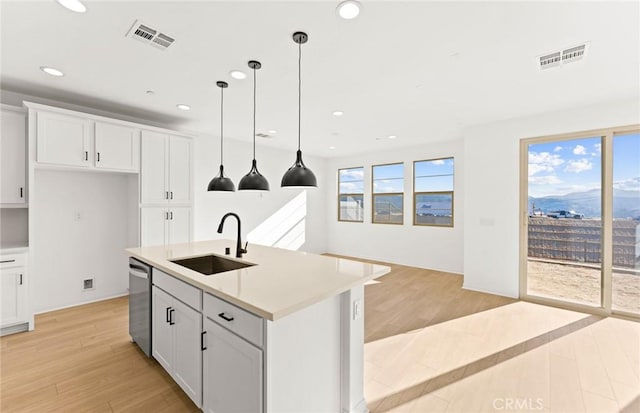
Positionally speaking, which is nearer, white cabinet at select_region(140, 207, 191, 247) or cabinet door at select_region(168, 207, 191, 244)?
white cabinet at select_region(140, 207, 191, 247)

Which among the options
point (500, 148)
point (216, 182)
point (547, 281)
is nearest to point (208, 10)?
point (216, 182)

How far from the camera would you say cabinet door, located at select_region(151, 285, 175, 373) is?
2.21m

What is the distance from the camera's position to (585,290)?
382 cm

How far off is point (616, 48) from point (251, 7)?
2.93 m

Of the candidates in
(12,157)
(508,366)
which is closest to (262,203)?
(12,157)

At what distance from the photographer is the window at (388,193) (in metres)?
6.61

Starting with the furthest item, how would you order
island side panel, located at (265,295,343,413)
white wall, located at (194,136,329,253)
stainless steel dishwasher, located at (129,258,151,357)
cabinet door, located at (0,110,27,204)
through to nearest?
white wall, located at (194,136,329,253)
cabinet door, located at (0,110,27,204)
stainless steel dishwasher, located at (129,258,151,357)
island side panel, located at (265,295,343,413)

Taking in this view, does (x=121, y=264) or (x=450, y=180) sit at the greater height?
(x=450, y=180)

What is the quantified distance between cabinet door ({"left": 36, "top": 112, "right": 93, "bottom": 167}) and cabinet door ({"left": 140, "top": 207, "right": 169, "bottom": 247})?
3.02ft

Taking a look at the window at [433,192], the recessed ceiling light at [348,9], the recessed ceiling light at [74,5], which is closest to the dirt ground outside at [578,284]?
the window at [433,192]

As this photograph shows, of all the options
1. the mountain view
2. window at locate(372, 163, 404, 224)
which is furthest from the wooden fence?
window at locate(372, 163, 404, 224)

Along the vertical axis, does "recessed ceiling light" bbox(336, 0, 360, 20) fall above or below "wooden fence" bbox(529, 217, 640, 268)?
above

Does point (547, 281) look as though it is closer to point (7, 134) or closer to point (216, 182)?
point (216, 182)

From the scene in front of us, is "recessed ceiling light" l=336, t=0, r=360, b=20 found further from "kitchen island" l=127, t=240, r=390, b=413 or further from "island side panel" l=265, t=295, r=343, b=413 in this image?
"island side panel" l=265, t=295, r=343, b=413
